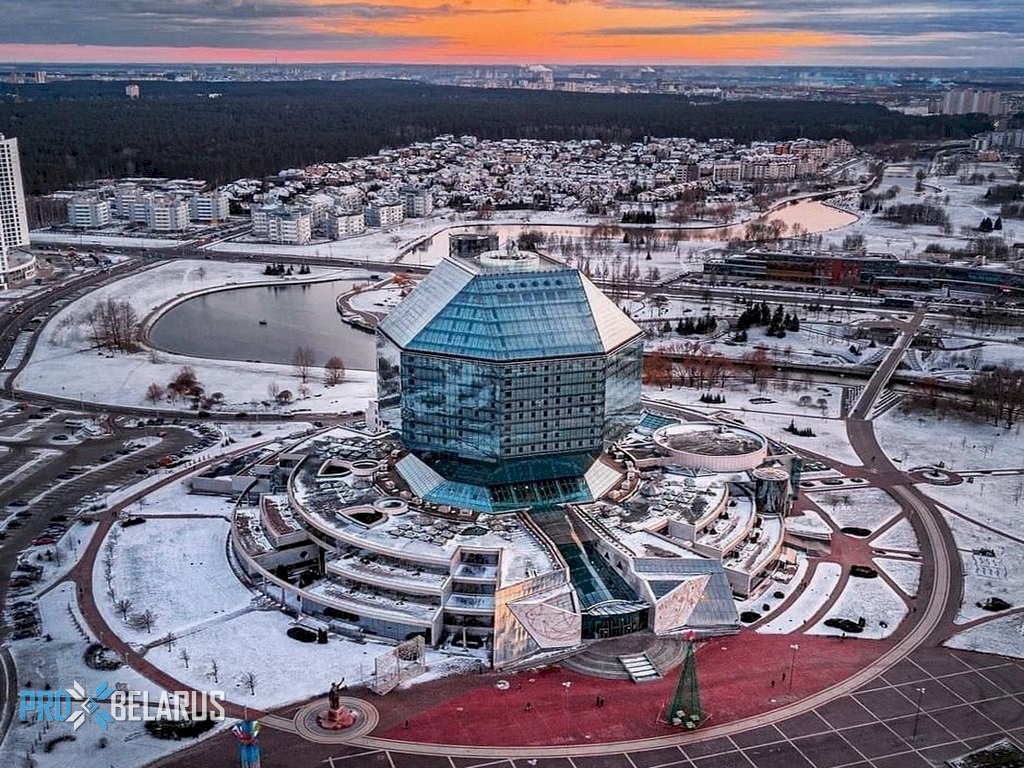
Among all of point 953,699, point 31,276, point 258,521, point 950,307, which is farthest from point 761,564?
point 31,276

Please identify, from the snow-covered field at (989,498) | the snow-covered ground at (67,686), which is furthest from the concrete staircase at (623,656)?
the snow-covered field at (989,498)

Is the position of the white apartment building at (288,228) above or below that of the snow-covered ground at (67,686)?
above

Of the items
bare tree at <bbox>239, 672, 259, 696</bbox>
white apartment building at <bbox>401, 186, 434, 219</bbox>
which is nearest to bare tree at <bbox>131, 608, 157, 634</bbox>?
bare tree at <bbox>239, 672, 259, 696</bbox>

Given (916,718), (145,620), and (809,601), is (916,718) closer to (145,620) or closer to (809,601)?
(809,601)

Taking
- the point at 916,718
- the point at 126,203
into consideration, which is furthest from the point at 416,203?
the point at 916,718

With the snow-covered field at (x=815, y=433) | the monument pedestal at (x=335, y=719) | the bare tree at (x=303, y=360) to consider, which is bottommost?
the monument pedestal at (x=335, y=719)

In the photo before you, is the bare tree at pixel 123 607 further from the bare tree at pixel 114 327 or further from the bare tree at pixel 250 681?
the bare tree at pixel 114 327

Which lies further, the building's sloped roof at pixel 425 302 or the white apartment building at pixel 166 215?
the white apartment building at pixel 166 215
